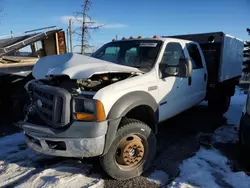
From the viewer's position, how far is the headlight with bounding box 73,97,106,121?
2.63m

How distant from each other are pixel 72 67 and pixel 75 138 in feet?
2.82

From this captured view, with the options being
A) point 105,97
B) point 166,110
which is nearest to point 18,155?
point 105,97

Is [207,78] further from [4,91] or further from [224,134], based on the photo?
[4,91]

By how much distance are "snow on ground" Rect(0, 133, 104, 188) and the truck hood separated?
1296mm

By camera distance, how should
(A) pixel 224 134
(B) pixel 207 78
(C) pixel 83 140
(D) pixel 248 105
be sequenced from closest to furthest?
(C) pixel 83 140 < (D) pixel 248 105 < (A) pixel 224 134 < (B) pixel 207 78

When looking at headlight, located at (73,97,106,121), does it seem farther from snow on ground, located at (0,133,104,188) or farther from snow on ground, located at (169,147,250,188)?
snow on ground, located at (169,147,250,188)

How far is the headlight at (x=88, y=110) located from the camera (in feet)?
8.62

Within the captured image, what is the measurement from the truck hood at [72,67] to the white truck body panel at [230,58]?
10.5ft

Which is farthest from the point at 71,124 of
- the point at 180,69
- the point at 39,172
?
the point at 180,69

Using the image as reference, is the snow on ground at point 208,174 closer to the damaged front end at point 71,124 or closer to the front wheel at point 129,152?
the front wheel at point 129,152

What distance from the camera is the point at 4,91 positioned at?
5477 mm

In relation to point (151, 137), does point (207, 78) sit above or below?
above

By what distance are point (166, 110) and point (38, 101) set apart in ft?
6.67

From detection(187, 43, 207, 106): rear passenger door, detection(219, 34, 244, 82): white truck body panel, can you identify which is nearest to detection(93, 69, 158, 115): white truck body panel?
detection(187, 43, 207, 106): rear passenger door
